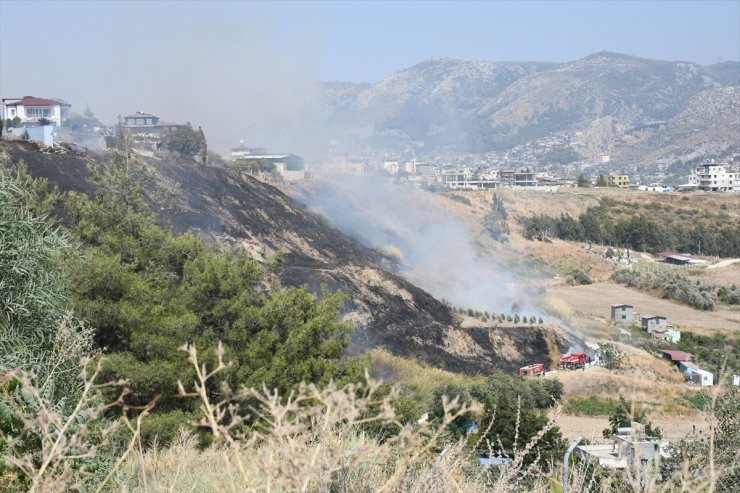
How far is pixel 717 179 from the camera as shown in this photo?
310ft

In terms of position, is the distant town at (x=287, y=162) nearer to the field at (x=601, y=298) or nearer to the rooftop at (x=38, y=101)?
the rooftop at (x=38, y=101)

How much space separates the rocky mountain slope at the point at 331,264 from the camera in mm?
24906

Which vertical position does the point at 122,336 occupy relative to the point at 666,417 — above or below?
above

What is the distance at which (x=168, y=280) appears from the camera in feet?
42.2

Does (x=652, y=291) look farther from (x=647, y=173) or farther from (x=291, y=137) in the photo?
(x=647, y=173)

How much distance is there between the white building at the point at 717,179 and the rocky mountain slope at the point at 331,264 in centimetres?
6546

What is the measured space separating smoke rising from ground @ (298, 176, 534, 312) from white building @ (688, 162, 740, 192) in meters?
44.1

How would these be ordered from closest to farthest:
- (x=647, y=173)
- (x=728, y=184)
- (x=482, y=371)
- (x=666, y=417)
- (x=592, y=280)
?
(x=666, y=417) → (x=482, y=371) → (x=592, y=280) → (x=728, y=184) → (x=647, y=173)

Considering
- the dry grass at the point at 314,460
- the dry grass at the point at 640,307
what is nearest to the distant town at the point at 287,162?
the dry grass at the point at 640,307

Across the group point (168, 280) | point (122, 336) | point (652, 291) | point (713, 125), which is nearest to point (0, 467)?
point (122, 336)

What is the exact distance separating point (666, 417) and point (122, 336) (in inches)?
512

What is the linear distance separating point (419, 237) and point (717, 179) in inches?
2219

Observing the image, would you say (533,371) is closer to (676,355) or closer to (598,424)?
(598,424)

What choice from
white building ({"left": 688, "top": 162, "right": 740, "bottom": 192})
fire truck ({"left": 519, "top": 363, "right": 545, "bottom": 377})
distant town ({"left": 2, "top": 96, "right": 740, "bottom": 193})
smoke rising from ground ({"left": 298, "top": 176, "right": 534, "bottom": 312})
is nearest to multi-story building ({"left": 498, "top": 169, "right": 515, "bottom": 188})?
distant town ({"left": 2, "top": 96, "right": 740, "bottom": 193})
